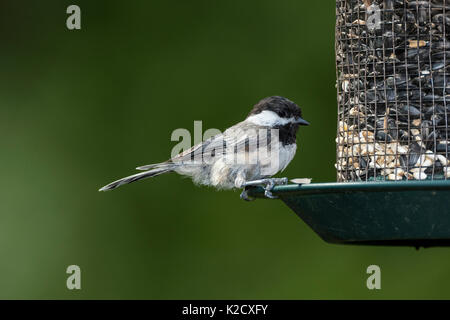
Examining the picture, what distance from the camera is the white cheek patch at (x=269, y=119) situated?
4445 mm

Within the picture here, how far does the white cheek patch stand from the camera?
4445 mm

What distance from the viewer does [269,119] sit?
448cm

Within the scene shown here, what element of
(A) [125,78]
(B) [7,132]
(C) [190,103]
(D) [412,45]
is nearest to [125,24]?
(A) [125,78]

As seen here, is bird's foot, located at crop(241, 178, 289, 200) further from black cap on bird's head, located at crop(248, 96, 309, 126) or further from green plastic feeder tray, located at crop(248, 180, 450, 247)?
black cap on bird's head, located at crop(248, 96, 309, 126)

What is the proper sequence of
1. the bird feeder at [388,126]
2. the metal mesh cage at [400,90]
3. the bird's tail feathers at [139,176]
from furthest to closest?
the bird's tail feathers at [139,176] < the metal mesh cage at [400,90] < the bird feeder at [388,126]

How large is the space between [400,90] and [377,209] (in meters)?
0.74

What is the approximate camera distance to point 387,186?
3186 millimetres

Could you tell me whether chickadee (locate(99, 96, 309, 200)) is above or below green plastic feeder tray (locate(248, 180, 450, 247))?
above

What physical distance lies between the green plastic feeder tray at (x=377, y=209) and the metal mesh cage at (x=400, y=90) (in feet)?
1.38

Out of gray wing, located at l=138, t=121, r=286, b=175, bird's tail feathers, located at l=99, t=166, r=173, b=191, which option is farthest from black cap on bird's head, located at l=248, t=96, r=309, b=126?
bird's tail feathers, located at l=99, t=166, r=173, b=191

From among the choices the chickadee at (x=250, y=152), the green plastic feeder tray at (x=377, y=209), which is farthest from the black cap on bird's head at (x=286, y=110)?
the green plastic feeder tray at (x=377, y=209)

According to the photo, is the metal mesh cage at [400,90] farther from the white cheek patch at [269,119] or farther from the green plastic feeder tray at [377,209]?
the white cheek patch at [269,119]

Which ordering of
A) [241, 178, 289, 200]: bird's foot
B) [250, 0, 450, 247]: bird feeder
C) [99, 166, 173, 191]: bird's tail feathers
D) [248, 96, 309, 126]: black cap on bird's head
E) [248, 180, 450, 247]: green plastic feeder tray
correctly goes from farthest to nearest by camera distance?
1. [248, 96, 309, 126]: black cap on bird's head
2. [99, 166, 173, 191]: bird's tail feathers
3. [241, 178, 289, 200]: bird's foot
4. [250, 0, 450, 247]: bird feeder
5. [248, 180, 450, 247]: green plastic feeder tray

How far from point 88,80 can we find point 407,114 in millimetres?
3264
